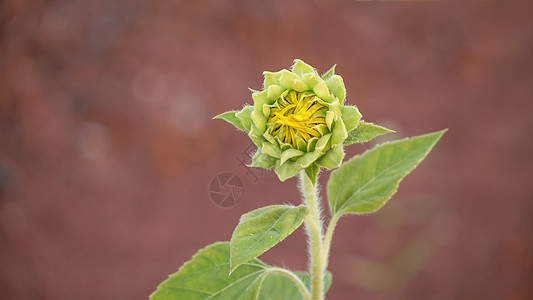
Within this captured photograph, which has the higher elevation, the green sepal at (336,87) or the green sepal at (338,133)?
the green sepal at (336,87)

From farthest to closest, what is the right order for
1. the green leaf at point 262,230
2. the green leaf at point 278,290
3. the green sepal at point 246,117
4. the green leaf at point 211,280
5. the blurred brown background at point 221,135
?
1. the blurred brown background at point 221,135
2. the green leaf at point 278,290
3. the green leaf at point 211,280
4. the green sepal at point 246,117
5. the green leaf at point 262,230

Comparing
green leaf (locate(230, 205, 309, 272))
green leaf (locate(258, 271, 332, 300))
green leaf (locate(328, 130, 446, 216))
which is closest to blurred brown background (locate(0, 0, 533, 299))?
green leaf (locate(258, 271, 332, 300))

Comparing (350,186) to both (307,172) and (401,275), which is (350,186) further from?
(401,275)

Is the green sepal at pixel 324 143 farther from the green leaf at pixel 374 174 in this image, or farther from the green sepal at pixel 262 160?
the green leaf at pixel 374 174

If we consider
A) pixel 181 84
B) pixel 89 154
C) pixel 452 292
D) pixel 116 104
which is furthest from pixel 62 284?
pixel 452 292

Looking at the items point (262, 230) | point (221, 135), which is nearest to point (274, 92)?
point (262, 230)

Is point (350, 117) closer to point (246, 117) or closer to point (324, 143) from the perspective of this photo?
point (324, 143)

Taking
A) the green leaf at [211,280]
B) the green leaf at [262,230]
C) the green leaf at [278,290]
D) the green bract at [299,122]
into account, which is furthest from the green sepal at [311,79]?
the green leaf at [278,290]
